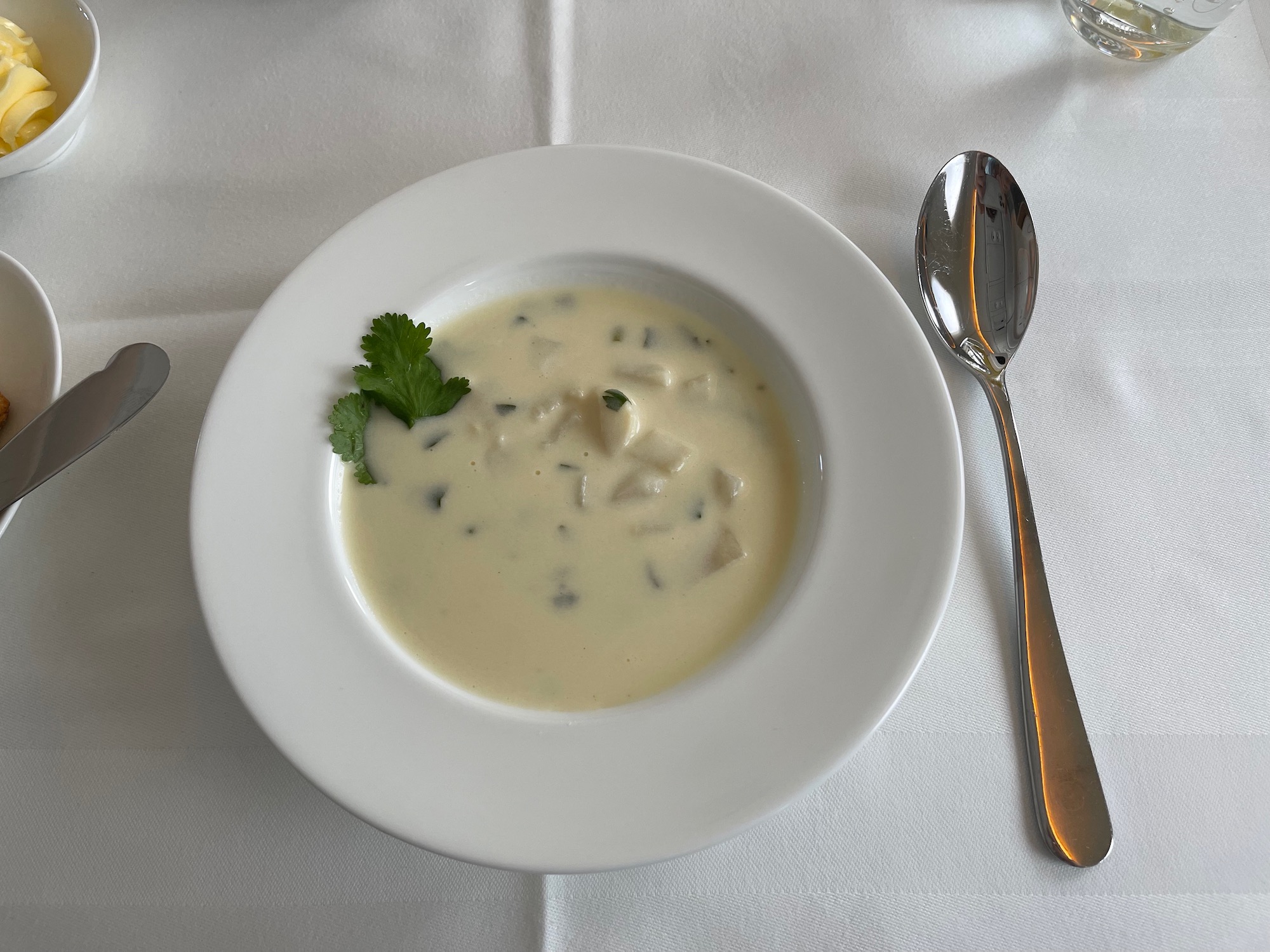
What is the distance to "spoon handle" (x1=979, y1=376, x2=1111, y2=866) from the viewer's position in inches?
41.8

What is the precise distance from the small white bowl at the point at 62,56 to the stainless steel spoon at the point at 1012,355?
1.48m

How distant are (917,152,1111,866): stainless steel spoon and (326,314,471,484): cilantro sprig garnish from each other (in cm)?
81

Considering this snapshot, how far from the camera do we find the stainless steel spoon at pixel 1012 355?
3.51 ft

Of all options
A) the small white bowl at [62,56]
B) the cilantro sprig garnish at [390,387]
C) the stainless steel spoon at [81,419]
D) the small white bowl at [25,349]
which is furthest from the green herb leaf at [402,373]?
the small white bowl at [62,56]

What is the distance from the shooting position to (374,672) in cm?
99

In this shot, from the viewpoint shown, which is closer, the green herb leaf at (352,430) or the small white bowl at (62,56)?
the green herb leaf at (352,430)

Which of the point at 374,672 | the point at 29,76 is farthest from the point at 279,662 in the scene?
the point at 29,76

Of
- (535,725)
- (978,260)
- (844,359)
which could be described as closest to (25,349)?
(535,725)

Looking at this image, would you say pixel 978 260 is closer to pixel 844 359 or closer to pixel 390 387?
pixel 844 359

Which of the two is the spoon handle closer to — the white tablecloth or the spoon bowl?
the white tablecloth

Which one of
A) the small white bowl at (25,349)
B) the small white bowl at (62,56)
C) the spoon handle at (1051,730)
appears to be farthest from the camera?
the small white bowl at (62,56)

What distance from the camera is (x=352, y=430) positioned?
44.9 inches

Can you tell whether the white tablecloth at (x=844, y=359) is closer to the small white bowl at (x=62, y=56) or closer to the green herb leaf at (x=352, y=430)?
the small white bowl at (x=62, y=56)

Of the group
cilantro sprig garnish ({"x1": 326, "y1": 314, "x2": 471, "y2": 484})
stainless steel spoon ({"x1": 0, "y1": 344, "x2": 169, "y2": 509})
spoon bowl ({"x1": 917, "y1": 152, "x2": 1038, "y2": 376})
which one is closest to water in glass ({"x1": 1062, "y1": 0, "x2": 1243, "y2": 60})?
spoon bowl ({"x1": 917, "y1": 152, "x2": 1038, "y2": 376})
